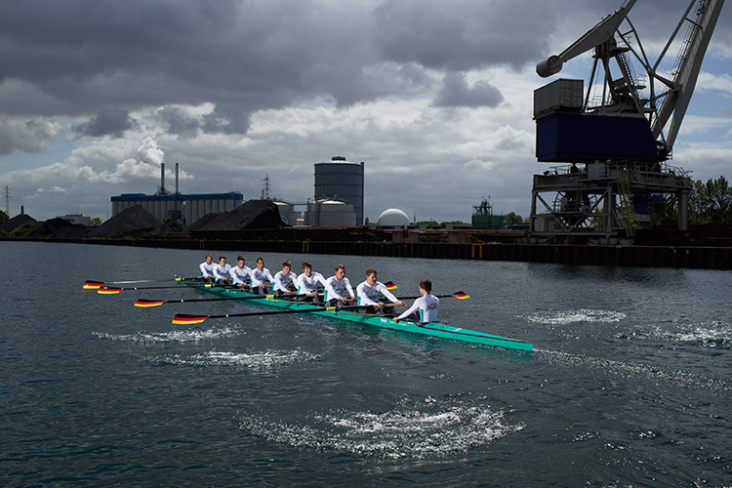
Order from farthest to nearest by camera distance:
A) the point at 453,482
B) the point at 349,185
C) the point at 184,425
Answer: the point at 349,185, the point at 184,425, the point at 453,482

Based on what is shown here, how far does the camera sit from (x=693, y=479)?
8609 mm

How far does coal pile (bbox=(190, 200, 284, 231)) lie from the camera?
114m

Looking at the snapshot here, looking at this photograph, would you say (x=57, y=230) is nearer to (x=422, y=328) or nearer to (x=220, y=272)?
(x=220, y=272)

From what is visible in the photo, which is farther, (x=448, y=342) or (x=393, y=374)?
(x=448, y=342)

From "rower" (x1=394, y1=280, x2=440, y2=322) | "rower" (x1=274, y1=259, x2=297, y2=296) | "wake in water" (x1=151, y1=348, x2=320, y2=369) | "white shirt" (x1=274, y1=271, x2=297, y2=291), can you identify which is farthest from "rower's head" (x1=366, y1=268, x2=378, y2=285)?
"white shirt" (x1=274, y1=271, x2=297, y2=291)

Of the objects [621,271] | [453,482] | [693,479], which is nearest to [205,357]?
[453,482]

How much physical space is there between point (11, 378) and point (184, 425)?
21.2ft

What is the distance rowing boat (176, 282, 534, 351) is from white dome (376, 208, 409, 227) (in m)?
116

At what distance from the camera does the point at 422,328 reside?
18.3m

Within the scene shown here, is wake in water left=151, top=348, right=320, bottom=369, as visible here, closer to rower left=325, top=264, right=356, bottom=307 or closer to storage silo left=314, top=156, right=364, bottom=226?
rower left=325, top=264, right=356, bottom=307

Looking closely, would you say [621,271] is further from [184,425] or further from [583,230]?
[184,425]

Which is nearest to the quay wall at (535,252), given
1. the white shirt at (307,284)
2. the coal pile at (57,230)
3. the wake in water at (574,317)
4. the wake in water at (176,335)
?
the wake in water at (574,317)

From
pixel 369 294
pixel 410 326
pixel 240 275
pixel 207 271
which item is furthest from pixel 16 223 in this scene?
pixel 410 326

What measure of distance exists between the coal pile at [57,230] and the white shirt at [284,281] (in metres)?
144
